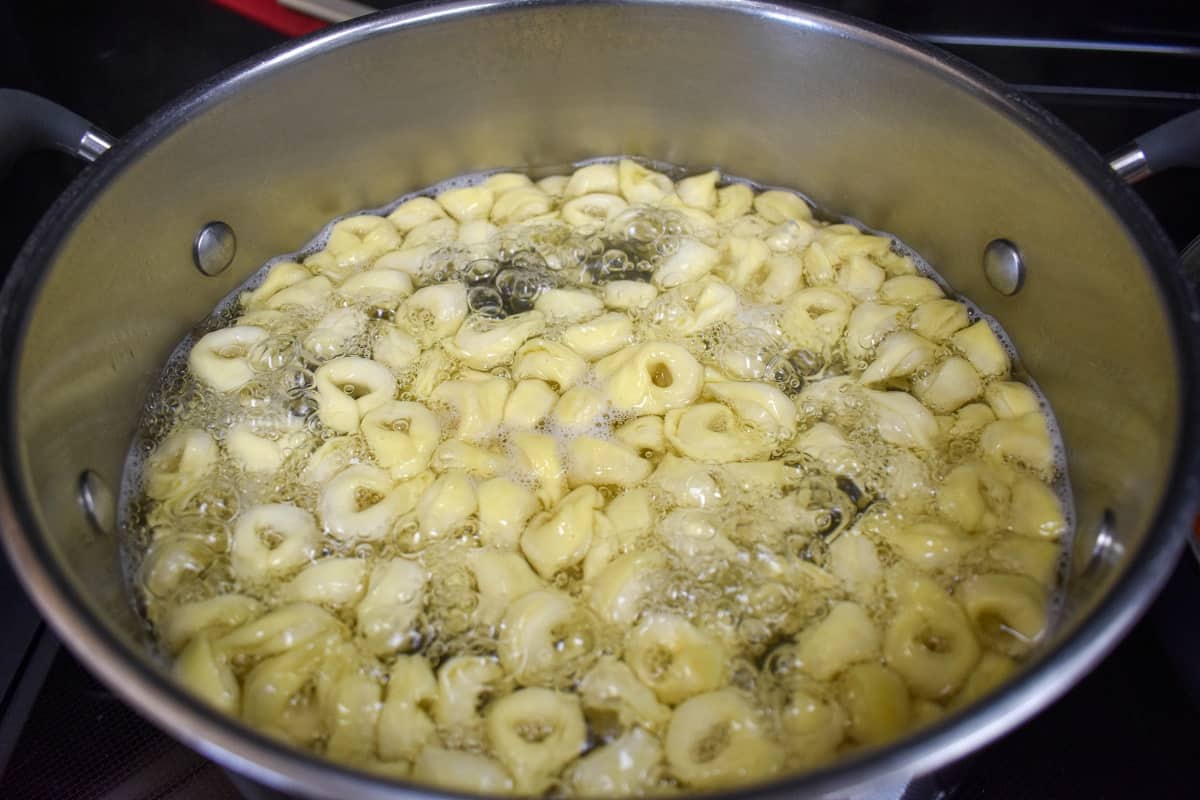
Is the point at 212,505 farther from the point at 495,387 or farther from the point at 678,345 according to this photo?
the point at 678,345

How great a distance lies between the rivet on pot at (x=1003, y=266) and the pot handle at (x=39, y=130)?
38.4 inches

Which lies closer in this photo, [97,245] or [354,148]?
[97,245]

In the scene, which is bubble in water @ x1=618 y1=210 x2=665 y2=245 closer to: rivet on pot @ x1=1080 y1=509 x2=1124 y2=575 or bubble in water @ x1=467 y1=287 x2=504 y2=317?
bubble in water @ x1=467 y1=287 x2=504 y2=317

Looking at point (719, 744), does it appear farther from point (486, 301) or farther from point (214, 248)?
point (214, 248)

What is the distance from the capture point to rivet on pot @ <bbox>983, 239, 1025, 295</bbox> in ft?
3.51

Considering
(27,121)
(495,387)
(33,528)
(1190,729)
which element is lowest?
(1190,729)

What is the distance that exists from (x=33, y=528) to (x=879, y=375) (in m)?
0.84

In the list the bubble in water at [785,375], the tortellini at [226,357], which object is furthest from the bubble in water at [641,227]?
the tortellini at [226,357]

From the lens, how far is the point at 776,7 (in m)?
1.08

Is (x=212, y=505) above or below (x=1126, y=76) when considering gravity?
below

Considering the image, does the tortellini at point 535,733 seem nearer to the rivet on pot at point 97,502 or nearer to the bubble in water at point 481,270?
the rivet on pot at point 97,502

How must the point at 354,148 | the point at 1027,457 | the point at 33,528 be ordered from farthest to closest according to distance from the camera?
1. the point at 354,148
2. the point at 1027,457
3. the point at 33,528

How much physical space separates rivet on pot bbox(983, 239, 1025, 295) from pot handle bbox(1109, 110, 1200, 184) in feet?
0.53

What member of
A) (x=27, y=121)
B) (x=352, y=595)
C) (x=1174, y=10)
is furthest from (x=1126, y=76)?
(x=27, y=121)
